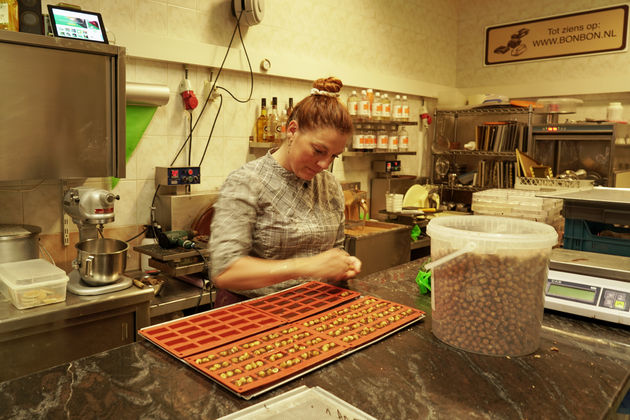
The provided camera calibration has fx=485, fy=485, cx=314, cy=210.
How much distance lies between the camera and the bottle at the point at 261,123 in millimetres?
3586

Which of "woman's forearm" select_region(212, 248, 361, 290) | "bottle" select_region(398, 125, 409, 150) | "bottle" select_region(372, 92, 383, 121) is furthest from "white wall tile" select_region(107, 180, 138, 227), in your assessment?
"bottle" select_region(398, 125, 409, 150)

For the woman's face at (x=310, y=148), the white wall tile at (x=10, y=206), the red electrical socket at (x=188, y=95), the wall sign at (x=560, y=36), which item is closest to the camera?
the woman's face at (x=310, y=148)

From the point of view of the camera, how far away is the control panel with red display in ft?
9.73

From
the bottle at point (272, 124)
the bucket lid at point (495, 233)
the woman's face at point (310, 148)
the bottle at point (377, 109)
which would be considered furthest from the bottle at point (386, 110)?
the bucket lid at point (495, 233)

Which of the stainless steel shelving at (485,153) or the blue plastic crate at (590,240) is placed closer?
the blue plastic crate at (590,240)

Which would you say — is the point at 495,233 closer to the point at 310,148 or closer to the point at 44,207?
the point at 310,148

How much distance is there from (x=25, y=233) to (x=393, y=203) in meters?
2.89

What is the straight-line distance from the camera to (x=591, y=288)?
1.47 meters

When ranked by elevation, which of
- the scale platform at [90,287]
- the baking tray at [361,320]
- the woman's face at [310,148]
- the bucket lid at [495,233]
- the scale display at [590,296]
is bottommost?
the scale platform at [90,287]

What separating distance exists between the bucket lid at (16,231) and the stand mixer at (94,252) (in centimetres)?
19

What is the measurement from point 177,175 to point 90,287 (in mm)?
975

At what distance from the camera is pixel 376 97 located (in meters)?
4.44

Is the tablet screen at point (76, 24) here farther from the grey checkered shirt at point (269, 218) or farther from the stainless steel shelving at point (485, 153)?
the stainless steel shelving at point (485, 153)

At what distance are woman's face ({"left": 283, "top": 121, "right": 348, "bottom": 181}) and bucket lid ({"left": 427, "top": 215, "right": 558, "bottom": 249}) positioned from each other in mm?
516
